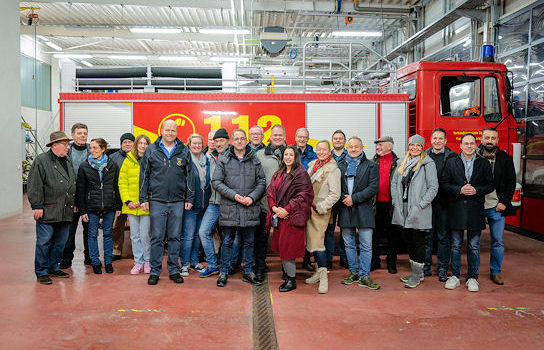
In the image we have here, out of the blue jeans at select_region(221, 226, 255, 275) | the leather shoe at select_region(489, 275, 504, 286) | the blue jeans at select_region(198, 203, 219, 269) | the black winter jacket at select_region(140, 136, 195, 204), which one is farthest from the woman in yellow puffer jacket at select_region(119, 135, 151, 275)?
the leather shoe at select_region(489, 275, 504, 286)

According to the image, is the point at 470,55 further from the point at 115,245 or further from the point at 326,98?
the point at 115,245

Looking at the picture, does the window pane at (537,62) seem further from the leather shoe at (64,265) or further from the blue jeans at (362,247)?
the leather shoe at (64,265)

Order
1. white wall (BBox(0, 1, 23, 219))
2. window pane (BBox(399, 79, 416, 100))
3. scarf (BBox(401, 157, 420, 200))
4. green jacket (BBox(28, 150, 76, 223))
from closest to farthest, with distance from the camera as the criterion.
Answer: green jacket (BBox(28, 150, 76, 223))
scarf (BBox(401, 157, 420, 200))
window pane (BBox(399, 79, 416, 100))
white wall (BBox(0, 1, 23, 219))

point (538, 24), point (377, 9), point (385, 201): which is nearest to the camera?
point (385, 201)

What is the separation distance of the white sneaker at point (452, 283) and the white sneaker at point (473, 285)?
0.13 metres

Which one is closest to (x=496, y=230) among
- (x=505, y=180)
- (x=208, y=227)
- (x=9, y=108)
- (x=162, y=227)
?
(x=505, y=180)

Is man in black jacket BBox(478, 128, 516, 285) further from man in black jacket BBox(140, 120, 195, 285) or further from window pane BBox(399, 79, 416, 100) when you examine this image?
man in black jacket BBox(140, 120, 195, 285)

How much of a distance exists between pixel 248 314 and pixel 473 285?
274 cm

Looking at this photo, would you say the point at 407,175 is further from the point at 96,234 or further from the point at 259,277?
the point at 96,234

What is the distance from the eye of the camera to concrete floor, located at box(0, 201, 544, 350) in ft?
11.3

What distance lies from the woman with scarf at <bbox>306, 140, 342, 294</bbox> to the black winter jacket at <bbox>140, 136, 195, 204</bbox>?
164 cm

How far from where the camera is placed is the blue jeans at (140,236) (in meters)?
5.27

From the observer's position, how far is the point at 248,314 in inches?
158

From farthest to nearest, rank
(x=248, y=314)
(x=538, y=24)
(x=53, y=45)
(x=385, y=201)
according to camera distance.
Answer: (x=53, y=45)
(x=538, y=24)
(x=385, y=201)
(x=248, y=314)
